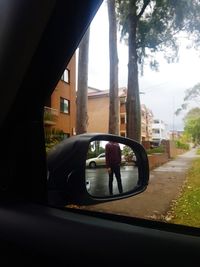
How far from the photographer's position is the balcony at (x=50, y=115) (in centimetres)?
148

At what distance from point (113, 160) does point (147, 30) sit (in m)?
0.49

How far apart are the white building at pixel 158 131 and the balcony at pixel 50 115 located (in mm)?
395

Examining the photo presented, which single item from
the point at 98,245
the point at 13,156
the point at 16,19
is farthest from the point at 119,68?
the point at 98,245

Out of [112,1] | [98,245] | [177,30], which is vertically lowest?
[98,245]

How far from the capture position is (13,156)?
57.3 inches

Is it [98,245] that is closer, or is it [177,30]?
[98,245]

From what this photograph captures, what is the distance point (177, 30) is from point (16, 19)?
55 cm

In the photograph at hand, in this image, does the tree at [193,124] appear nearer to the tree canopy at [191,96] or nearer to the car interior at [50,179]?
the tree canopy at [191,96]

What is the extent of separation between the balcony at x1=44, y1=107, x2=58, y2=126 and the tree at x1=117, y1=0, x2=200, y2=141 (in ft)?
0.97

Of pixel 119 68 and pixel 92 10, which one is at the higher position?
pixel 92 10

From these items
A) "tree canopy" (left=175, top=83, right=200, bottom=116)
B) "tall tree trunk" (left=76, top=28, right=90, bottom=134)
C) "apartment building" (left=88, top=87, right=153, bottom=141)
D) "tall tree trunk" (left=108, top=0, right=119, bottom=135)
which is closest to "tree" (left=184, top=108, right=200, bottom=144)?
"tree canopy" (left=175, top=83, right=200, bottom=116)

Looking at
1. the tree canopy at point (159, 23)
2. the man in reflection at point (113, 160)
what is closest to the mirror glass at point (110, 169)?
the man in reflection at point (113, 160)

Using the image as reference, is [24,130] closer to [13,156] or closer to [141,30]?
[13,156]

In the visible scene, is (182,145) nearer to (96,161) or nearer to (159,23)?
(96,161)
